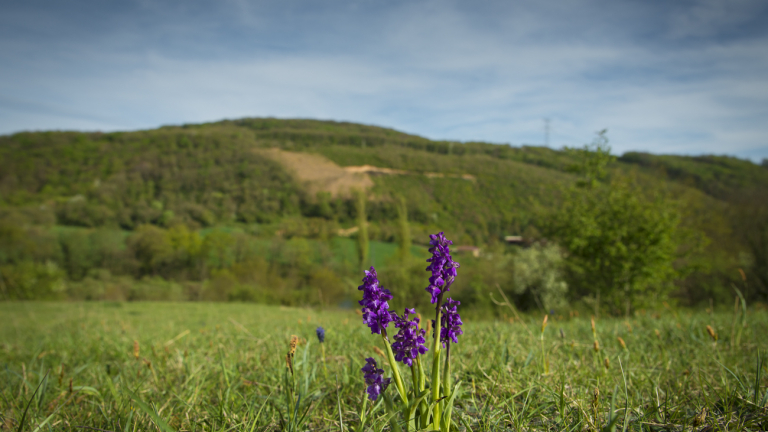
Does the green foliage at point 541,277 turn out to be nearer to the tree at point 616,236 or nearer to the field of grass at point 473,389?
the tree at point 616,236

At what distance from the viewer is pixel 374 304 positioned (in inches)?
47.4

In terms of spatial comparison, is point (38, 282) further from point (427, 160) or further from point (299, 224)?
point (427, 160)

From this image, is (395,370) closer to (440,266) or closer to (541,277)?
(440,266)

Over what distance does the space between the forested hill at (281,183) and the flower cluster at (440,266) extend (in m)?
41.7

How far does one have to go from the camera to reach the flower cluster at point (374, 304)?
121cm

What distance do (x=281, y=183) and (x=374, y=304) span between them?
78505mm

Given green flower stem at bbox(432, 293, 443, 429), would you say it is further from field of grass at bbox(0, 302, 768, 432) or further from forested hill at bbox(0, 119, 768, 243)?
forested hill at bbox(0, 119, 768, 243)

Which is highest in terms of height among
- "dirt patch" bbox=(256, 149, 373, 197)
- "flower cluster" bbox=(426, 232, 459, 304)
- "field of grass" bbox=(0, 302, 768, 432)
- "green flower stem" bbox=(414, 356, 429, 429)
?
"dirt patch" bbox=(256, 149, 373, 197)

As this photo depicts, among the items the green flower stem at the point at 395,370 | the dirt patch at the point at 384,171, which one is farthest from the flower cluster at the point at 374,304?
the dirt patch at the point at 384,171

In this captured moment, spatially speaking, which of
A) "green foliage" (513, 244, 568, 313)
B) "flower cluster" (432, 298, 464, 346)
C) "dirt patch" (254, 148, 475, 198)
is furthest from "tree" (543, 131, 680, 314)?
"dirt patch" (254, 148, 475, 198)

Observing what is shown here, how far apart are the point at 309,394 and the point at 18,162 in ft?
349

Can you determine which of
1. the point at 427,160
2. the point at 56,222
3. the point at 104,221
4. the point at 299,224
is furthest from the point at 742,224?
the point at 56,222

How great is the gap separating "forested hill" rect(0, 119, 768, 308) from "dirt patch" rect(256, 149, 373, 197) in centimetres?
26

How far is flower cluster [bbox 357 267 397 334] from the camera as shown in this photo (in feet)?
3.97
